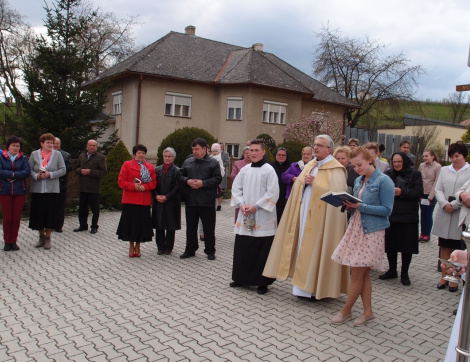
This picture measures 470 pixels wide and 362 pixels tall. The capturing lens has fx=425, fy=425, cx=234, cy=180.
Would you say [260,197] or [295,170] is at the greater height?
[295,170]

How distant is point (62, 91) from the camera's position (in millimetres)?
13570

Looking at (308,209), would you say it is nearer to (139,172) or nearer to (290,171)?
(290,171)

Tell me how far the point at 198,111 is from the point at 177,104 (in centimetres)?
143

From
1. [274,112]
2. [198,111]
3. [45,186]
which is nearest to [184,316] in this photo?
[45,186]

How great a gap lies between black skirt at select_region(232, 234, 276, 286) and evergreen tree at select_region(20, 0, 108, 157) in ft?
30.3

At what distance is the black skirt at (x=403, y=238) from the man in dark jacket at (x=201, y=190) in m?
3.05

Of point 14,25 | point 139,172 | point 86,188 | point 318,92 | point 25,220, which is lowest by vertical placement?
point 25,220

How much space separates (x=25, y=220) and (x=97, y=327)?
311 inches

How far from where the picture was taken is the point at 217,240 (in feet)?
31.7

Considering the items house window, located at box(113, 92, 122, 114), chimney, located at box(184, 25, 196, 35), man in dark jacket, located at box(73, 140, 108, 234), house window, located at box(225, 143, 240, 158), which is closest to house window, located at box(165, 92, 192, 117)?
house window, located at box(113, 92, 122, 114)

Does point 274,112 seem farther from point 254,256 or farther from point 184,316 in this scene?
point 184,316

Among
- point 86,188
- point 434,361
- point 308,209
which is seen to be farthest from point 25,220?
point 434,361

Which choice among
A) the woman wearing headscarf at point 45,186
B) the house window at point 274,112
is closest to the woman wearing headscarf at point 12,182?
the woman wearing headscarf at point 45,186

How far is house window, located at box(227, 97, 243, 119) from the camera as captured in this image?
25.8 m
